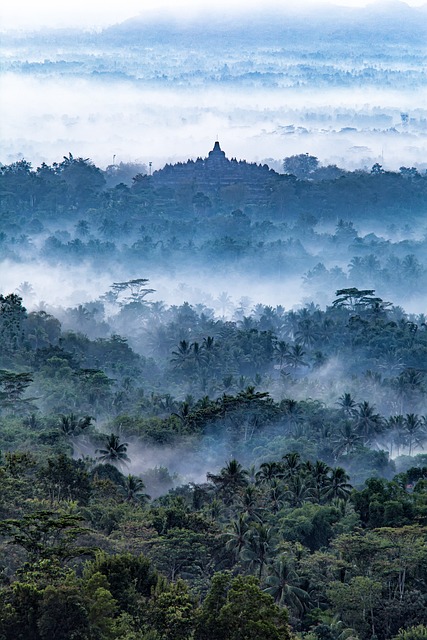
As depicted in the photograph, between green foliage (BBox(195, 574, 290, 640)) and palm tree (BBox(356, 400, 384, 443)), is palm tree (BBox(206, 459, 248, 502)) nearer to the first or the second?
palm tree (BBox(356, 400, 384, 443))

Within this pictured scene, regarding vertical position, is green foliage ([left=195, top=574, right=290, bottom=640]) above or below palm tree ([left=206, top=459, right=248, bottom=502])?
below

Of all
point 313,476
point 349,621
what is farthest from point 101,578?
point 313,476

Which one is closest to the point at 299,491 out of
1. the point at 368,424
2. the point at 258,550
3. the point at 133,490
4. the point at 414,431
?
the point at 133,490

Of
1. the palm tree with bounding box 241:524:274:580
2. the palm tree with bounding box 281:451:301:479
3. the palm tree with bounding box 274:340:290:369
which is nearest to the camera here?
the palm tree with bounding box 241:524:274:580

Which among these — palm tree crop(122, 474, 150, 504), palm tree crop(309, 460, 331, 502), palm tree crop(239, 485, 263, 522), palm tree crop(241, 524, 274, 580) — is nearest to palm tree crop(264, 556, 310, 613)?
palm tree crop(241, 524, 274, 580)

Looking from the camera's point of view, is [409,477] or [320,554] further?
[409,477]

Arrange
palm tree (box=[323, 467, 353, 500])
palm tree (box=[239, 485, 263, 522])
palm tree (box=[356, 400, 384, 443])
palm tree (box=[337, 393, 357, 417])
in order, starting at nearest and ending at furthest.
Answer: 1. palm tree (box=[239, 485, 263, 522])
2. palm tree (box=[323, 467, 353, 500])
3. palm tree (box=[356, 400, 384, 443])
4. palm tree (box=[337, 393, 357, 417])

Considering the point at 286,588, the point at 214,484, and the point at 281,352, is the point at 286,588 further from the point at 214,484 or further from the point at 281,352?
the point at 281,352

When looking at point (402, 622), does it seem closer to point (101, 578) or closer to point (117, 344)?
point (101, 578)

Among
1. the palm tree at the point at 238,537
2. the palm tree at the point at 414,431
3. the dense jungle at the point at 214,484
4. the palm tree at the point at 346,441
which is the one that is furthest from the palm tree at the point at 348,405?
the palm tree at the point at 238,537

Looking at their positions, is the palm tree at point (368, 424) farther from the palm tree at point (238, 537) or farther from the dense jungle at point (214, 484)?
the palm tree at point (238, 537)

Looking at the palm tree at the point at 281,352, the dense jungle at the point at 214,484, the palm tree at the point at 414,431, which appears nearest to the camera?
the dense jungle at the point at 214,484
